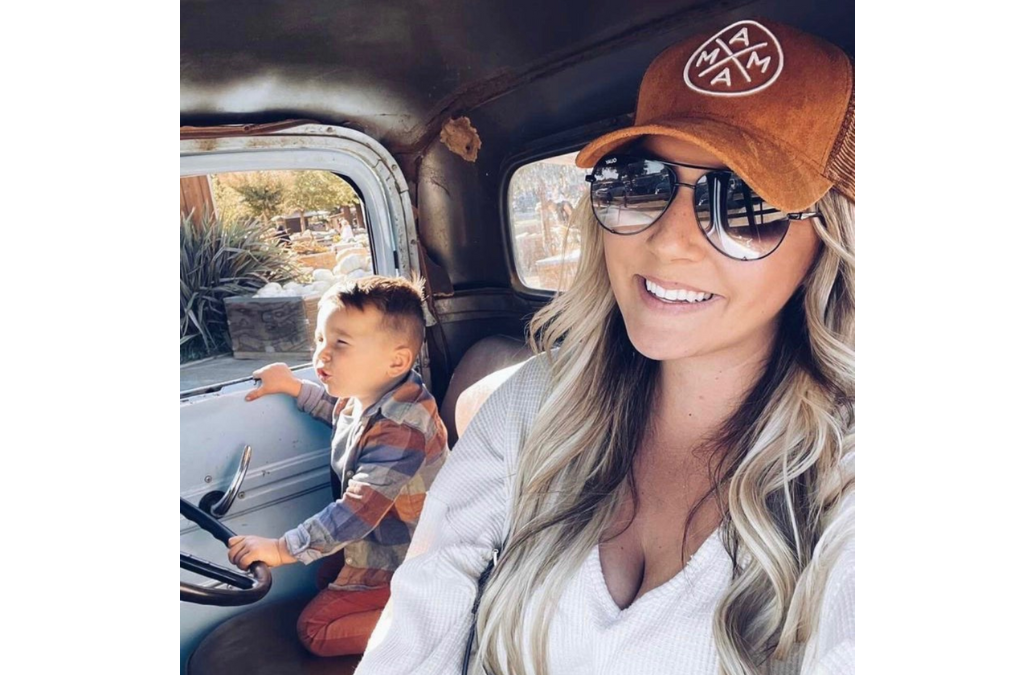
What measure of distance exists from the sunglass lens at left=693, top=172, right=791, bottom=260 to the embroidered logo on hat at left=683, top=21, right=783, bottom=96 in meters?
0.12

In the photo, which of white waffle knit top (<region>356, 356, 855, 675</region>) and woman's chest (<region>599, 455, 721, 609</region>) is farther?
woman's chest (<region>599, 455, 721, 609</region>)

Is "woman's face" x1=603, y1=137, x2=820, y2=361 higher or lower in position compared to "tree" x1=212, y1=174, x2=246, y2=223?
lower

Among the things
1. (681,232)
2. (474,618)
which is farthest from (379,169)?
(474,618)

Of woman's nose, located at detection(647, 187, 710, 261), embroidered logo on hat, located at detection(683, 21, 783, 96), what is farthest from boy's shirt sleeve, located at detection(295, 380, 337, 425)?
embroidered logo on hat, located at detection(683, 21, 783, 96)

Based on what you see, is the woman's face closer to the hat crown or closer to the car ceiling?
the hat crown

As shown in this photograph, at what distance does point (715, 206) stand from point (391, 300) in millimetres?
723

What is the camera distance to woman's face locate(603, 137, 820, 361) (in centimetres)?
105

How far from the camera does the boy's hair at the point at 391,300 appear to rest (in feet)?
4.96

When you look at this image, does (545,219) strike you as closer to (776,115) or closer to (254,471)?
(776,115)
